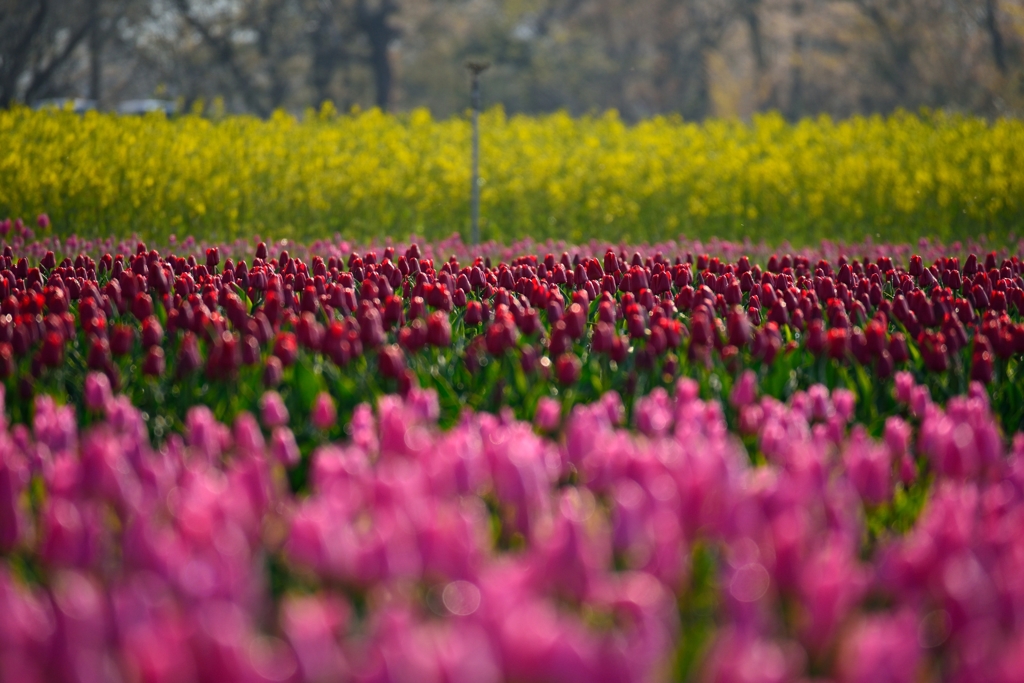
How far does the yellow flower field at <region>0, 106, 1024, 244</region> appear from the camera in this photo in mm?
11867

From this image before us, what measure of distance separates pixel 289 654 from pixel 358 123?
14.6 meters

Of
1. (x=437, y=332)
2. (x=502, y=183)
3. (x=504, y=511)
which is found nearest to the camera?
(x=504, y=511)

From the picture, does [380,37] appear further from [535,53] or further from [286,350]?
[286,350]

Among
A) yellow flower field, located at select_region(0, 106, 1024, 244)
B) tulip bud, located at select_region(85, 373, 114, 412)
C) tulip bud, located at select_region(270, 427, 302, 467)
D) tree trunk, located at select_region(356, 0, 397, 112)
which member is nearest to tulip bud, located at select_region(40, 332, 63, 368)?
tulip bud, located at select_region(85, 373, 114, 412)

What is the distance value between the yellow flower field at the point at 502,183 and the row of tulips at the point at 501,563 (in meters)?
9.28

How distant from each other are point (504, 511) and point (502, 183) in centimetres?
1143

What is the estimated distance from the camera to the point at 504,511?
9.25ft

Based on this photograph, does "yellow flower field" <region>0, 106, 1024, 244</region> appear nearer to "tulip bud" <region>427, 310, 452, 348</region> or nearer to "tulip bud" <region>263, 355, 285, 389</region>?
"tulip bud" <region>427, 310, 452, 348</region>

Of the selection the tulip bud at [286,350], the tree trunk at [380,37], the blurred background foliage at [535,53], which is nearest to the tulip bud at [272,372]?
the tulip bud at [286,350]

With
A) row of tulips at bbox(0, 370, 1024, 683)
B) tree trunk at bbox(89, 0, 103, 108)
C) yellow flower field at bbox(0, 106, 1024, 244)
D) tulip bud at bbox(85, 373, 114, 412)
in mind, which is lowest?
row of tulips at bbox(0, 370, 1024, 683)

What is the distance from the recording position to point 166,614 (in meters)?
1.81

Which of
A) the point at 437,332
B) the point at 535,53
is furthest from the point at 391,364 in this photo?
the point at 535,53

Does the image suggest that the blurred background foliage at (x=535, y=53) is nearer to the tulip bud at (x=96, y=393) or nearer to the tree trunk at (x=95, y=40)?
the tree trunk at (x=95, y=40)

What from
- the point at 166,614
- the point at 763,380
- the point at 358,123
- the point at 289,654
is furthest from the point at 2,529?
the point at 358,123
